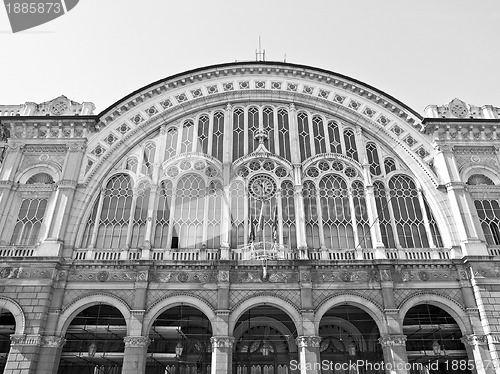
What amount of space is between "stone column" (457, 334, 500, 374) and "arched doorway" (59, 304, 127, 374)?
1870cm

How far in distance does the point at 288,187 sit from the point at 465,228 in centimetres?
1119

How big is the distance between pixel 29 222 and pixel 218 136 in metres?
13.6

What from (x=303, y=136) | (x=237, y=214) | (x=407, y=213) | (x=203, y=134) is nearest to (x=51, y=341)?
(x=237, y=214)

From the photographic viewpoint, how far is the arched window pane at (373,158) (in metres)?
27.8

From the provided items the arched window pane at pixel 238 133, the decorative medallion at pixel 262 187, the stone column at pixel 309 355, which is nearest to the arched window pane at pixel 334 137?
the decorative medallion at pixel 262 187

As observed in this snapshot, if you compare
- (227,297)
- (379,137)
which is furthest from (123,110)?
(379,137)

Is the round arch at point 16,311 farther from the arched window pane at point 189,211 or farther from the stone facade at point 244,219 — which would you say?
the arched window pane at point 189,211

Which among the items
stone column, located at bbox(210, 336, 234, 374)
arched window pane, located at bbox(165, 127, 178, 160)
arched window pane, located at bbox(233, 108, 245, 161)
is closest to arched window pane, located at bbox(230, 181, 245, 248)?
arched window pane, located at bbox(233, 108, 245, 161)

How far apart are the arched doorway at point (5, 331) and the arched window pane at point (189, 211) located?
34.2ft

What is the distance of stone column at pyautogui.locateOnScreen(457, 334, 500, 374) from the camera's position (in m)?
20.4

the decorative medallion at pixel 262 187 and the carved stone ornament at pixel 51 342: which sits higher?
the decorative medallion at pixel 262 187

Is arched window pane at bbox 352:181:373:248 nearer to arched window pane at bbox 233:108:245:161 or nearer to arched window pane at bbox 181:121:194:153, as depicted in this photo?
arched window pane at bbox 233:108:245:161

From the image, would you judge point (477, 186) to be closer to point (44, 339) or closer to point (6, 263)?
point (44, 339)

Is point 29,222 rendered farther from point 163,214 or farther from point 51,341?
point 163,214
